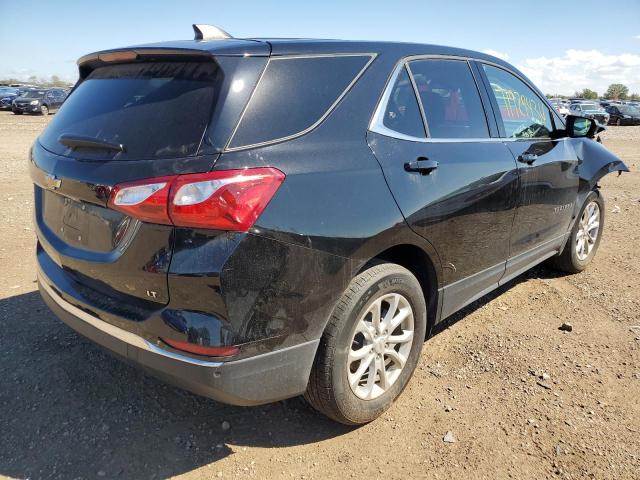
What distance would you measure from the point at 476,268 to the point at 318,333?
4.65 ft

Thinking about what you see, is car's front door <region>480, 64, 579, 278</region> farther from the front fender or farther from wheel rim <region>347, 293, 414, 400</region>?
wheel rim <region>347, 293, 414, 400</region>

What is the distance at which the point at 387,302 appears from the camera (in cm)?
259

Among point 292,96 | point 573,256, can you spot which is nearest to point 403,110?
point 292,96

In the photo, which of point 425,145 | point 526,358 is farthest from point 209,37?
point 526,358

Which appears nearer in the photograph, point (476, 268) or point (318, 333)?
point (318, 333)

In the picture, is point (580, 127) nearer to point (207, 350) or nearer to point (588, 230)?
point (588, 230)

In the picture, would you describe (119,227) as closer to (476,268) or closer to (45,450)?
(45,450)

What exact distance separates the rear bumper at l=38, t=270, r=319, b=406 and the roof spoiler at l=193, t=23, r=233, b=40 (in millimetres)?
1468

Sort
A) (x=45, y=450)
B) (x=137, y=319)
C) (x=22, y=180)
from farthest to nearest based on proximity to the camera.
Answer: (x=22, y=180) → (x=45, y=450) → (x=137, y=319)

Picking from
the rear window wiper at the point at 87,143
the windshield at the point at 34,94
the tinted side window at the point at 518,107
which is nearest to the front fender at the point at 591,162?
the tinted side window at the point at 518,107

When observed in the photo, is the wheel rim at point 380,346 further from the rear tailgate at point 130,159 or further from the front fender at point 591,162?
the front fender at point 591,162

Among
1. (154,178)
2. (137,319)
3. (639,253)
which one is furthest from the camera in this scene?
(639,253)

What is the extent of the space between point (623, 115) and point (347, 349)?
41.5 metres

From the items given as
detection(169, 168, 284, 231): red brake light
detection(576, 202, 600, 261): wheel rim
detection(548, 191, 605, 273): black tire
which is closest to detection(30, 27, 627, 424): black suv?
detection(169, 168, 284, 231): red brake light
